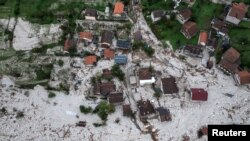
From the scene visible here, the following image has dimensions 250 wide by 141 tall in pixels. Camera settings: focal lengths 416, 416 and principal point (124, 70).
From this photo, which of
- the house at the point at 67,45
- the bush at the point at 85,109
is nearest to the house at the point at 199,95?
the bush at the point at 85,109

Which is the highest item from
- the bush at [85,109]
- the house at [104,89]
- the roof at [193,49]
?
the roof at [193,49]

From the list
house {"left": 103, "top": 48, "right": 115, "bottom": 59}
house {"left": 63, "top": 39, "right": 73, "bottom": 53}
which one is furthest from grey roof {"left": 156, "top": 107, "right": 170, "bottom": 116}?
house {"left": 63, "top": 39, "right": 73, "bottom": 53}

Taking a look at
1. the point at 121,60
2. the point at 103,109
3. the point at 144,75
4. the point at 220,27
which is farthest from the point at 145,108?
the point at 220,27

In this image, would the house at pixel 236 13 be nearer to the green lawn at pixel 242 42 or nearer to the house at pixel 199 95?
the green lawn at pixel 242 42

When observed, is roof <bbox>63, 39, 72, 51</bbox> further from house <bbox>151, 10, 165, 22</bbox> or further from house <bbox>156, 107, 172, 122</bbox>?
house <bbox>156, 107, 172, 122</bbox>

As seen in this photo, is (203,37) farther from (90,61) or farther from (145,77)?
(90,61)

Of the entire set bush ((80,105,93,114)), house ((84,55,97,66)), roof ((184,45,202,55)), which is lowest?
bush ((80,105,93,114))

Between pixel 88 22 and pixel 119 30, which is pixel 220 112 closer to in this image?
pixel 119 30
